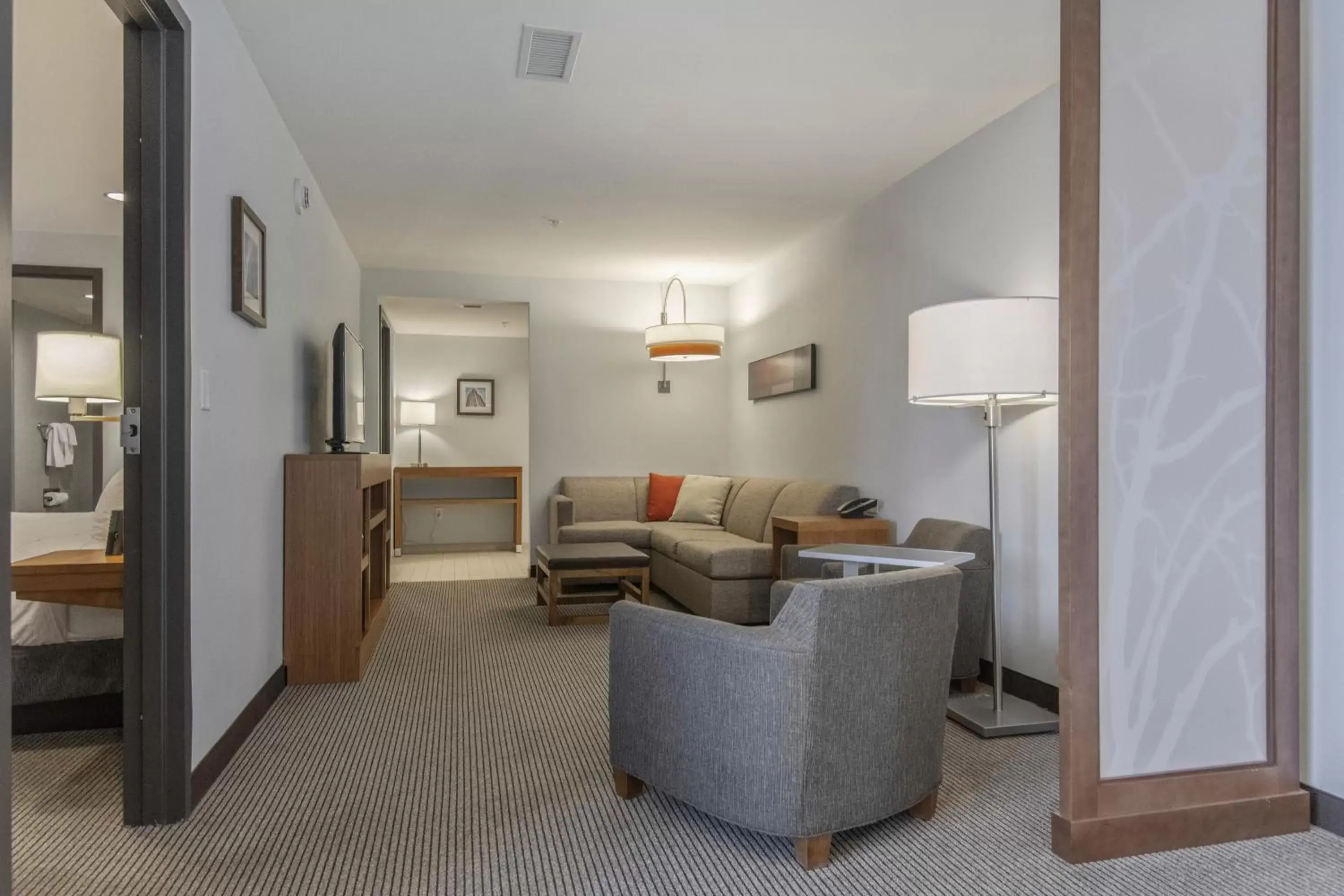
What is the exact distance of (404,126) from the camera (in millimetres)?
3582

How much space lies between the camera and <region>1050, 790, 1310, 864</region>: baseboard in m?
1.96

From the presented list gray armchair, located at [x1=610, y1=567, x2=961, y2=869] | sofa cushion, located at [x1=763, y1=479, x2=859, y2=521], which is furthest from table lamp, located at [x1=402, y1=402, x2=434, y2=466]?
gray armchair, located at [x1=610, y1=567, x2=961, y2=869]

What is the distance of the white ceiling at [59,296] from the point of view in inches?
186

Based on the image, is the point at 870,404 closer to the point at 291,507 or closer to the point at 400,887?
the point at 291,507

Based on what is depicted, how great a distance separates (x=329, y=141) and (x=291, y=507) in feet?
5.29

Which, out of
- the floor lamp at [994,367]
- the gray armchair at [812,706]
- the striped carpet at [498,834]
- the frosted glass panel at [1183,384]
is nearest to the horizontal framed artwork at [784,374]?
the floor lamp at [994,367]

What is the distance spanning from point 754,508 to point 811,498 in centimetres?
76

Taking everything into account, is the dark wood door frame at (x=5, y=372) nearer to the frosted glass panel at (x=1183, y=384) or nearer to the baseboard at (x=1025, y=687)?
the frosted glass panel at (x=1183, y=384)

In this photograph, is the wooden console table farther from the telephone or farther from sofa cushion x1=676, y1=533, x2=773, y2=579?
the telephone

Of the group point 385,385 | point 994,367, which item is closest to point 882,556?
point 994,367

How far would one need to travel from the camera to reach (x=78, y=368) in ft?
11.3

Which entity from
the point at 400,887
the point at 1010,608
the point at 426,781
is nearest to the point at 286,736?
the point at 426,781

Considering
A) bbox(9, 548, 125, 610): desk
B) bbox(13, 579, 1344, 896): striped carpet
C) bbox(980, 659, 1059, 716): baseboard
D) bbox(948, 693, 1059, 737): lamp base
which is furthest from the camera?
bbox(980, 659, 1059, 716): baseboard

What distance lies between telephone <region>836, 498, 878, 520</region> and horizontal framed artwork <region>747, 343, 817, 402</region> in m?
1.11
